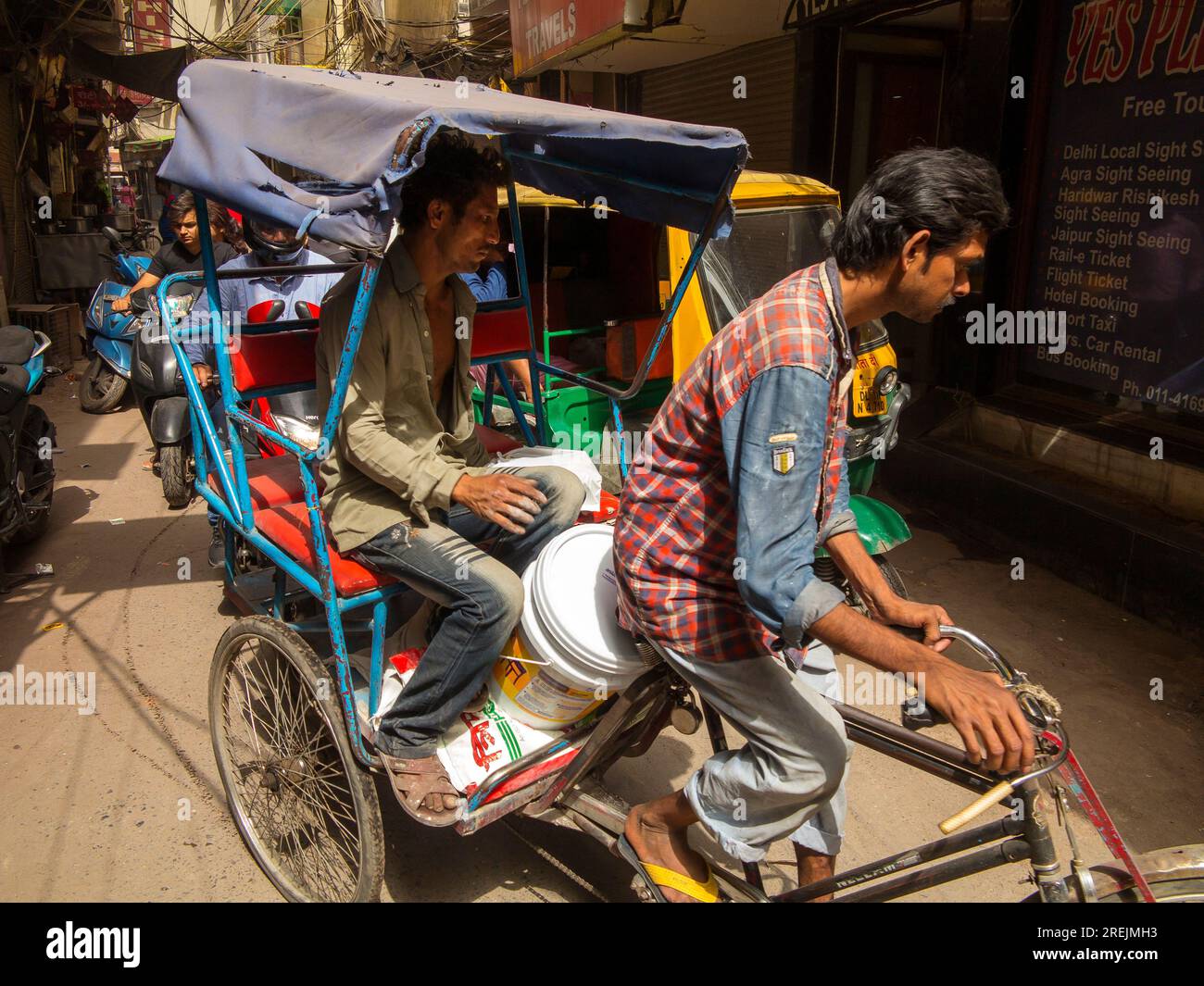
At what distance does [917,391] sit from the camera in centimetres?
744

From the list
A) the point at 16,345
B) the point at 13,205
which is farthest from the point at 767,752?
the point at 13,205

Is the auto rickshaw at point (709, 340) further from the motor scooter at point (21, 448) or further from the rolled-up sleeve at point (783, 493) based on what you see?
the motor scooter at point (21, 448)

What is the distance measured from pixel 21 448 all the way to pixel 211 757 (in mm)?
2647

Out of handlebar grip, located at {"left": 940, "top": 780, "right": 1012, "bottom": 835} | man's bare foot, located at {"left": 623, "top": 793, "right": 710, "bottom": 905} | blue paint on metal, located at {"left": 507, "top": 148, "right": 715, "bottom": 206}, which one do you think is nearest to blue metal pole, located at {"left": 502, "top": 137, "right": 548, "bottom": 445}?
blue paint on metal, located at {"left": 507, "top": 148, "right": 715, "bottom": 206}

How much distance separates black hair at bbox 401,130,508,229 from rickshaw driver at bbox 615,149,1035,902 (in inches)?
37.4

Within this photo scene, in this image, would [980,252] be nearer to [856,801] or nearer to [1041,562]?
[856,801]

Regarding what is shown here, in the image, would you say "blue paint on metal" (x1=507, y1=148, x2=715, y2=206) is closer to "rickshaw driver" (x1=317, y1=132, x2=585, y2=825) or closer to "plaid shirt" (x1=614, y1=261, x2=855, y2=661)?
"rickshaw driver" (x1=317, y1=132, x2=585, y2=825)

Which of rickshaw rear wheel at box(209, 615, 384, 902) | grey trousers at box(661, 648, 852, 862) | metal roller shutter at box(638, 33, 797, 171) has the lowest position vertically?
rickshaw rear wheel at box(209, 615, 384, 902)

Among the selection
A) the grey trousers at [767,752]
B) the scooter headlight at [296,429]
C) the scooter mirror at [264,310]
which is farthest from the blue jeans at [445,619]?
the scooter mirror at [264,310]

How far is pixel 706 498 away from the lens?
1.83 meters

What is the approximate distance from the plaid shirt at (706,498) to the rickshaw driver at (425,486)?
1.52 ft

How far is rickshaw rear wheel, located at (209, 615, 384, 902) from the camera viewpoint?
2.40m

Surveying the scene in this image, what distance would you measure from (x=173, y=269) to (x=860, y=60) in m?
5.41
